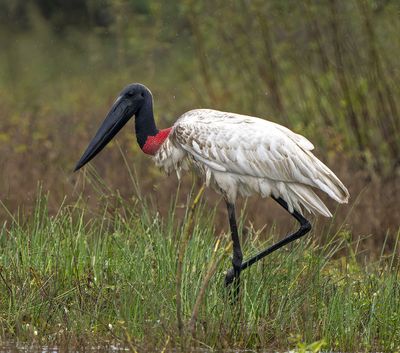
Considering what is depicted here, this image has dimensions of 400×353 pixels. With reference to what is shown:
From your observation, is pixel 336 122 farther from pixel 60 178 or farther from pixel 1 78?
pixel 1 78

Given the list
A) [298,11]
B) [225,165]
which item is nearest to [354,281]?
[225,165]

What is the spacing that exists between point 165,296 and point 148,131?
1655 millimetres

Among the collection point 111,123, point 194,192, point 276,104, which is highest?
point 111,123

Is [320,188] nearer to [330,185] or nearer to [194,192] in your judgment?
[330,185]

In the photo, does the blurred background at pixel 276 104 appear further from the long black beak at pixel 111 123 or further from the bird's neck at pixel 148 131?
the bird's neck at pixel 148 131

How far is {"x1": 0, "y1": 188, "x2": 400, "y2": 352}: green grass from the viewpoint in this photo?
5.69m

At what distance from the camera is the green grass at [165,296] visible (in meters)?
5.69

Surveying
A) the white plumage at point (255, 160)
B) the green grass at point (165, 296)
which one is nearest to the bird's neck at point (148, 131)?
the white plumage at point (255, 160)

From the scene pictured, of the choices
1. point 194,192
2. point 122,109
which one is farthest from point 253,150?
point 194,192

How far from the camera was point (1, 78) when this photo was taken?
1606 centimetres

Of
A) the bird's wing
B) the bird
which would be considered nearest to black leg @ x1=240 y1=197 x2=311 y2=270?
the bird

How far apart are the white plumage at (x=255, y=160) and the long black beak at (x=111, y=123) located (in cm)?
52

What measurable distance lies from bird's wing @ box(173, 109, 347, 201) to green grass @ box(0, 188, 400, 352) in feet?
1.21

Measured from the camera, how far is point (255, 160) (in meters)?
6.94
